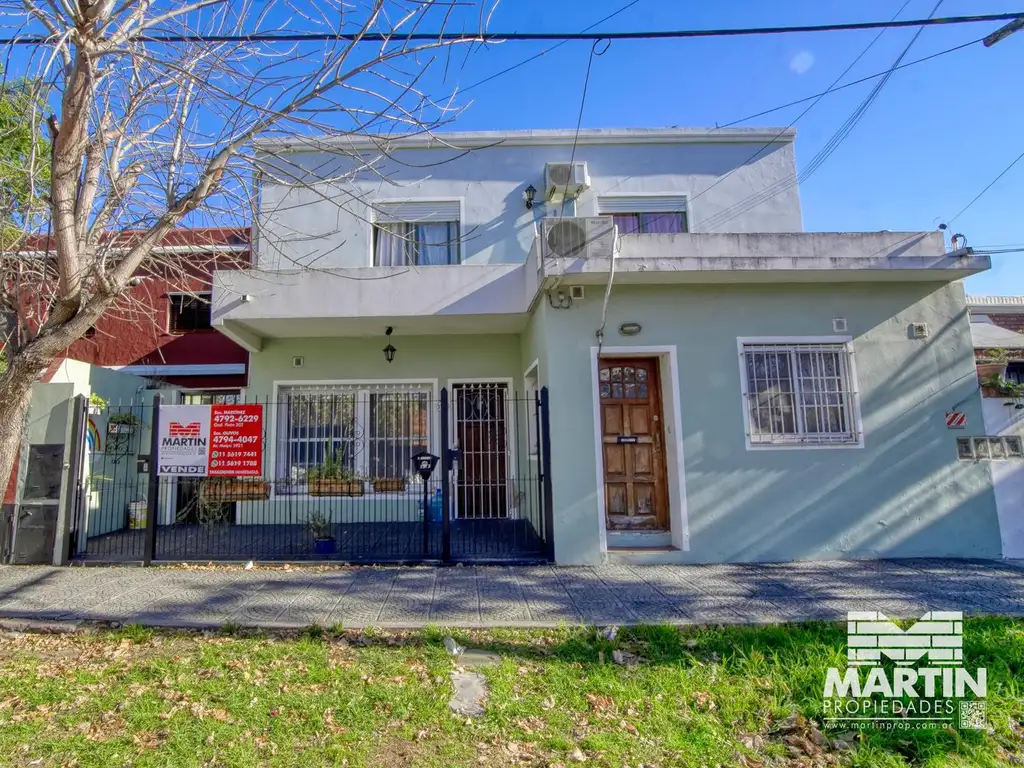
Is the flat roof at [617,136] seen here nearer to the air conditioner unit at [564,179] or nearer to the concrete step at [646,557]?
the air conditioner unit at [564,179]

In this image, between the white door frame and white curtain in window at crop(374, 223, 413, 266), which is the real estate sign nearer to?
the white door frame

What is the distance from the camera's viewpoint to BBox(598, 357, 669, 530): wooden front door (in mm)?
7117

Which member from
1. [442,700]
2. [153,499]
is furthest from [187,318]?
[442,700]

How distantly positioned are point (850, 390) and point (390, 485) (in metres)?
6.97

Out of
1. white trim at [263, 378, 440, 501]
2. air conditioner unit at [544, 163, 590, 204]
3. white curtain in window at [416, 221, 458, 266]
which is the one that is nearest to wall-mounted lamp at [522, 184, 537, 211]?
air conditioner unit at [544, 163, 590, 204]

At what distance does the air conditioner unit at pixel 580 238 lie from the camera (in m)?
6.47

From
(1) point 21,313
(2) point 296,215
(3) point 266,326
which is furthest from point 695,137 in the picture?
(1) point 21,313

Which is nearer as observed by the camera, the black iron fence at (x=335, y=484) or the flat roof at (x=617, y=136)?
the black iron fence at (x=335, y=484)

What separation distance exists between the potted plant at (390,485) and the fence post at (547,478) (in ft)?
10.5

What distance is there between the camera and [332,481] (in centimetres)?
852

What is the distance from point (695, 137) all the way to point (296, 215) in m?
7.39

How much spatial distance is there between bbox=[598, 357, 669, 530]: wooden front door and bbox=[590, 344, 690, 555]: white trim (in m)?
0.21

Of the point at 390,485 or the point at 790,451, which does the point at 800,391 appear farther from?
the point at 390,485

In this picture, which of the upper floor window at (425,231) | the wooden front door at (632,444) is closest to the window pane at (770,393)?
the wooden front door at (632,444)
